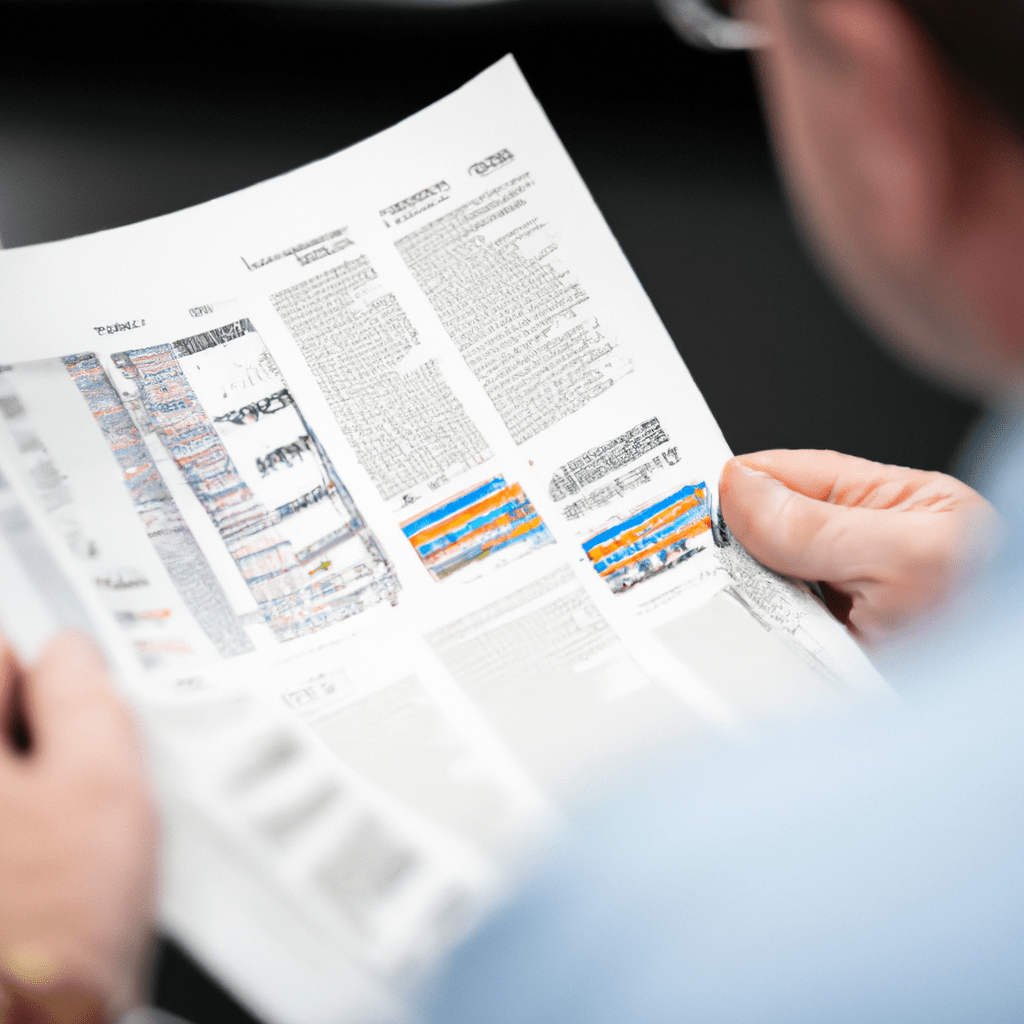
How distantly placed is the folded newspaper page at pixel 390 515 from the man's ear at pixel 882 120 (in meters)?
0.27

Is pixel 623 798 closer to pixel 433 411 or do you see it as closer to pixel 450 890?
pixel 450 890

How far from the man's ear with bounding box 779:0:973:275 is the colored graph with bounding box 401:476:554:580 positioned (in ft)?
0.91

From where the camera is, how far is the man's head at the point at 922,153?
0.21 metres

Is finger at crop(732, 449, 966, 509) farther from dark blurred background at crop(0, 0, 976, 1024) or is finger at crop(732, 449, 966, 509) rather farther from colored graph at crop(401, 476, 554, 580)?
colored graph at crop(401, 476, 554, 580)

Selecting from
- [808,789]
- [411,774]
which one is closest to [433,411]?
[411,774]

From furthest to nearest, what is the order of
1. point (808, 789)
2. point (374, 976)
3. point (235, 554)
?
point (235, 554)
point (374, 976)
point (808, 789)

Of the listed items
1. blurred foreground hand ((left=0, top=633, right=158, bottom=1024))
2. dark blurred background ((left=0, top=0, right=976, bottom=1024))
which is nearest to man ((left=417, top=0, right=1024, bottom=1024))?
blurred foreground hand ((left=0, top=633, right=158, bottom=1024))

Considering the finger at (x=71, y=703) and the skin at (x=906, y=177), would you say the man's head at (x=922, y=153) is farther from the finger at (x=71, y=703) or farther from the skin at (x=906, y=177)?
the finger at (x=71, y=703)

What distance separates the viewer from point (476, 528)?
19.5 inches

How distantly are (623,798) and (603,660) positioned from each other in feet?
0.69

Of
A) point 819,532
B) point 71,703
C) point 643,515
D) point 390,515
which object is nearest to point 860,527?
point 819,532

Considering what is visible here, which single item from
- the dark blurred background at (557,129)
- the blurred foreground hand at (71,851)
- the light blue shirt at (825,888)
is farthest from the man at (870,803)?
the dark blurred background at (557,129)

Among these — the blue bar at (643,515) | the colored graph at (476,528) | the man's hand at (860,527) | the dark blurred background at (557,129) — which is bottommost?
the man's hand at (860,527)

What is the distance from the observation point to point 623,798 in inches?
10.7
